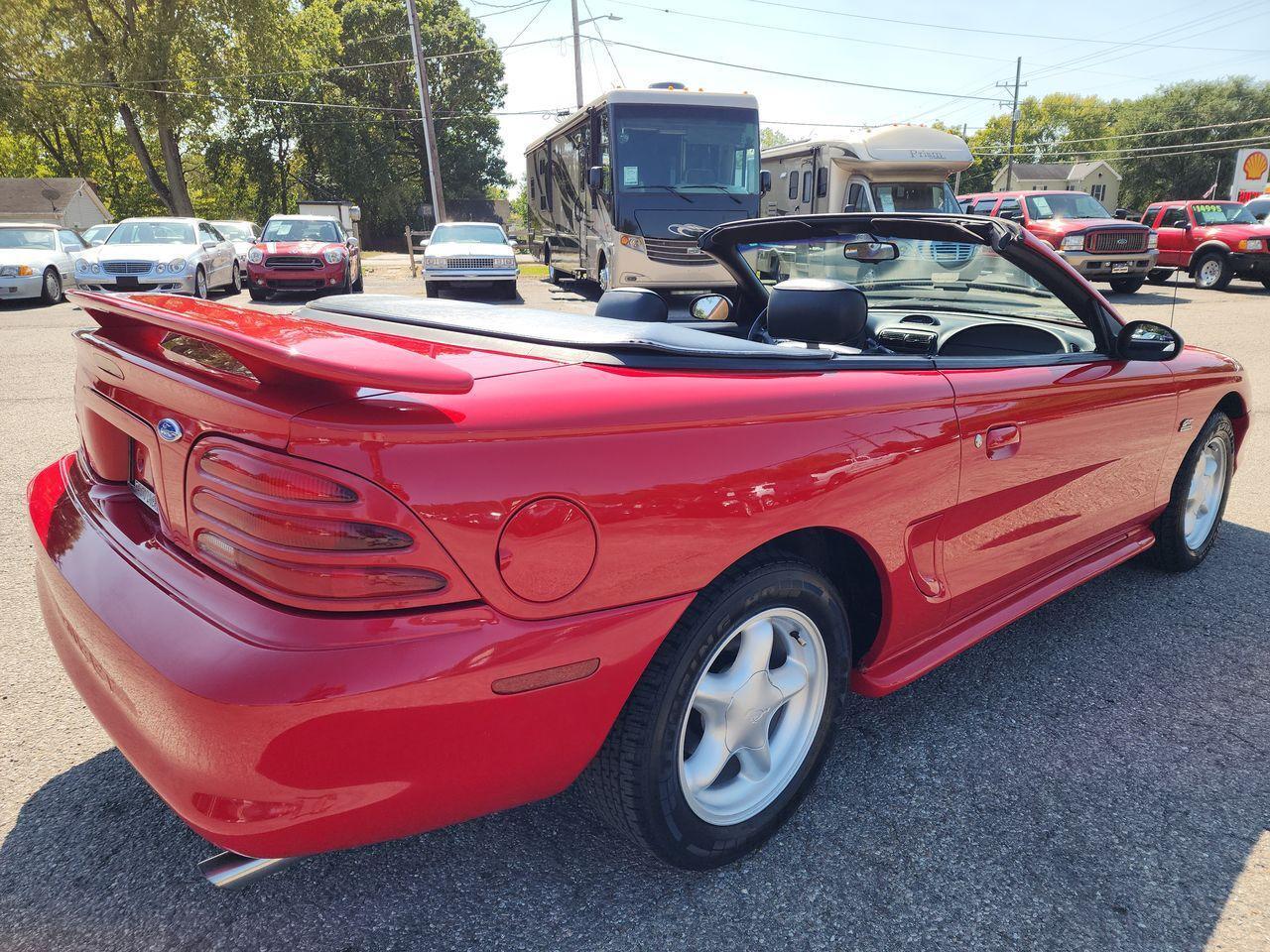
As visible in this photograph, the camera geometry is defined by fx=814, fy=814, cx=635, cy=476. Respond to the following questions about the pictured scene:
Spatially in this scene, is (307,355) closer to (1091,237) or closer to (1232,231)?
(1091,237)

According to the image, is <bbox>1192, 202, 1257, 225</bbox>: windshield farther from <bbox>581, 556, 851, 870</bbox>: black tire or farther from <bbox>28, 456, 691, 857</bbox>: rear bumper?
<bbox>28, 456, 691, 857</bbox>: rear bumper

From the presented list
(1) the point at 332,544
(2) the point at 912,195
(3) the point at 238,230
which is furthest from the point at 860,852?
(3) the point at 238,230

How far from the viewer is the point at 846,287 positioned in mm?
2326

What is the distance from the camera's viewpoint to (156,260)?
1381cm

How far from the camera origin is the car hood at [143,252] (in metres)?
13.7

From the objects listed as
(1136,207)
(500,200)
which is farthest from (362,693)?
(1136,207)

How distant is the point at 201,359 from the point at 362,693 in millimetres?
743

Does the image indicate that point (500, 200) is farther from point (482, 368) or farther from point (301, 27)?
point (482, 368)

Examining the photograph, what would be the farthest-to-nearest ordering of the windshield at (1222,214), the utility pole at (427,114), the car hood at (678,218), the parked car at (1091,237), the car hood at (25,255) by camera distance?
the utility pole at (427,114) → the windshield at (1222,214) → the parked car at (1091,237) → the car hood at (25,255) → the car hood at (678,218)

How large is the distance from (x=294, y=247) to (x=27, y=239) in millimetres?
4992

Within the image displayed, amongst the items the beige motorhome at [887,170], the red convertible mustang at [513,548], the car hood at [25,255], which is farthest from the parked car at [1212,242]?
the car hood at [25,255]

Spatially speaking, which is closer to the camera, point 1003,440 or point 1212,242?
point 1003,440

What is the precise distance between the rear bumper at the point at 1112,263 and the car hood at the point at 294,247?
14.2 m

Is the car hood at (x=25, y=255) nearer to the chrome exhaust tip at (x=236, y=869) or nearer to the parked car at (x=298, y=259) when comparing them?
the parked car at (x=298, y=259)
